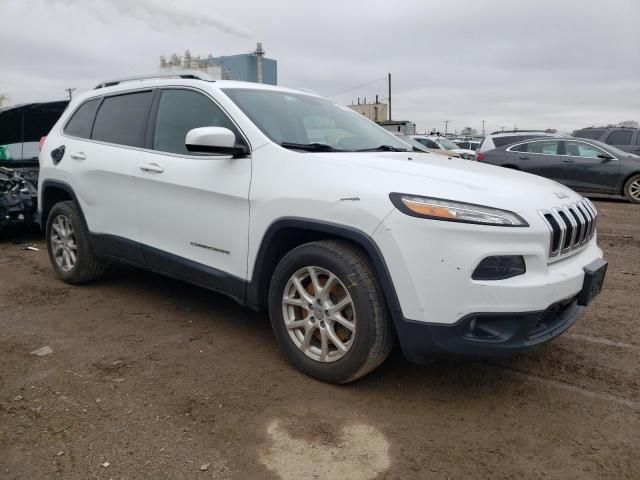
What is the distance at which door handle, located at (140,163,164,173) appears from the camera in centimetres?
384

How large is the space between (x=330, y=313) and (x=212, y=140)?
3.95 feet

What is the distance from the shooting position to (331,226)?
2.90 meters

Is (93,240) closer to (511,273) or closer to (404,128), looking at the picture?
(511,273)

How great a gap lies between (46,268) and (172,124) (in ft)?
9.18

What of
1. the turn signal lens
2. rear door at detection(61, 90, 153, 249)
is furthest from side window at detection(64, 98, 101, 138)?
the turn signal lens

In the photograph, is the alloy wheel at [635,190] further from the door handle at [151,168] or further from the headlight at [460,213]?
the door handle at [151,168]

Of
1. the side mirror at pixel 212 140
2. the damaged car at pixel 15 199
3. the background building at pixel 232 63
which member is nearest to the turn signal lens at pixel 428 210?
the side mirror at pixel 212 140

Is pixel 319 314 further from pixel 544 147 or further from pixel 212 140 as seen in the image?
pixel 544 147

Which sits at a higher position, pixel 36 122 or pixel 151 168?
pixel 36 122

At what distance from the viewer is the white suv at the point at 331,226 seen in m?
2.60

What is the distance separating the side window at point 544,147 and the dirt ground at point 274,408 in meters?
9.12

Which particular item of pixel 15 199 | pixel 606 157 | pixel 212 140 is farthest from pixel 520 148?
pixel 212 140

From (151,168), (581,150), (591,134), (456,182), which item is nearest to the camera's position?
(456,182)

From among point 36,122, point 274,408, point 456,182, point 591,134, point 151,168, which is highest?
point 591,134
